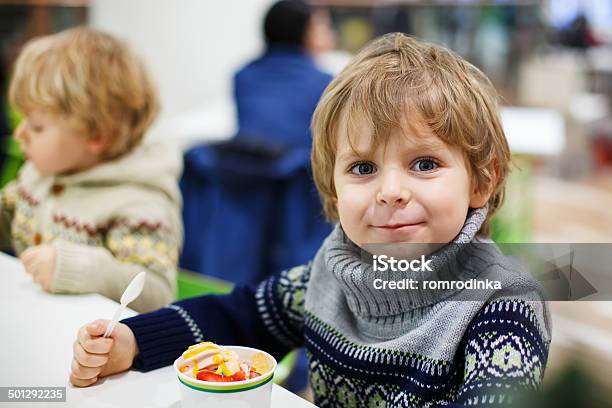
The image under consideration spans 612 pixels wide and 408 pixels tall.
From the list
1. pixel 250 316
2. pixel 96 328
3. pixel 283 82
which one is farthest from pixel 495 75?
pixel 96 328

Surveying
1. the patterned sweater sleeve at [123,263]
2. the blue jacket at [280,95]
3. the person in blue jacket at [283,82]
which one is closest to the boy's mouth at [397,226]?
the patterned sweater sleeve at [123,263]

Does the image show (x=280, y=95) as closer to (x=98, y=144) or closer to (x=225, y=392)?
(x=98, y=144)

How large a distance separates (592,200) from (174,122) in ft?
8.67

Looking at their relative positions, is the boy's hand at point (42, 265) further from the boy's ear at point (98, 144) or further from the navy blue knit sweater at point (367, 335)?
the boy's ear at point (98, 144)

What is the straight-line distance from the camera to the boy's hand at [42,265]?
1.14m

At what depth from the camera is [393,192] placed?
845 millimetres

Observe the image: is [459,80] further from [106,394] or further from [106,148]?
[106,148]

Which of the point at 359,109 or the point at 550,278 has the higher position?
the point at 359,109

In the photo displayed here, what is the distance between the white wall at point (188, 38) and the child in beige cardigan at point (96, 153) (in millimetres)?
2256

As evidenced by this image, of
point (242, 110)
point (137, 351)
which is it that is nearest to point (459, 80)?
point (137, 351)

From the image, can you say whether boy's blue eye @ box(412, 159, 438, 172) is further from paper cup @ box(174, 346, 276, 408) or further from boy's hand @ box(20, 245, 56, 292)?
boy's hand @ box(20, 245, 56, 292)

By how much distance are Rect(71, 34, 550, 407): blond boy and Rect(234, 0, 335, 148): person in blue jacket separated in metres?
1.48

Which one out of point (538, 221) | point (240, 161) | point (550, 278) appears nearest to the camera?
point (550, 278)

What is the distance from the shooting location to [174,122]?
3230 mm
